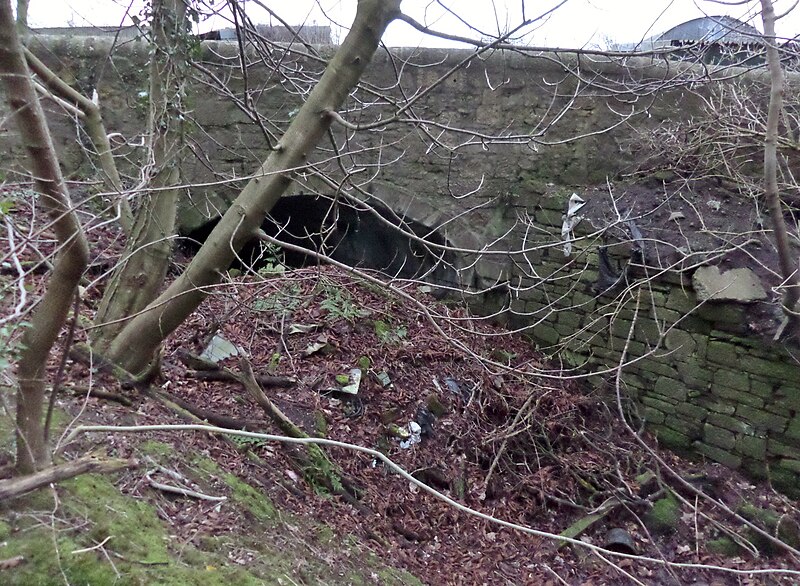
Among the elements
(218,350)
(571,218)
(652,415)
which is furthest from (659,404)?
(218,350)

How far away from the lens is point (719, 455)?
4.94m

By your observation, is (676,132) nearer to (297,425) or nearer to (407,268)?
(407,268)

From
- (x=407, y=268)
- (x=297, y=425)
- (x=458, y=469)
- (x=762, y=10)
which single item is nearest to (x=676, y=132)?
(x=762, y=10)

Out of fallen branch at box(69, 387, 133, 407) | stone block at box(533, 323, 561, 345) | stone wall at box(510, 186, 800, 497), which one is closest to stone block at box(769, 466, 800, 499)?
stone wall at box(510, 186, 800, 497)

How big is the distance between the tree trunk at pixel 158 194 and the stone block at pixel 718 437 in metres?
4.57

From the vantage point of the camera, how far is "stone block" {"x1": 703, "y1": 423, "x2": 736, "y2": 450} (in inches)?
192

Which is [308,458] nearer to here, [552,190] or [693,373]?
[693,373]

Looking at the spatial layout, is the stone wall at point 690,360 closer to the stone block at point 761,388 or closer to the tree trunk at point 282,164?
the stone block at point 761,388

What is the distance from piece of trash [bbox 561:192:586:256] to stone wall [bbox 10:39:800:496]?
92mm

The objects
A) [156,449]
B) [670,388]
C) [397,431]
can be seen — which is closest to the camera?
[156,449]

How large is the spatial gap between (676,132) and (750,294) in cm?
191

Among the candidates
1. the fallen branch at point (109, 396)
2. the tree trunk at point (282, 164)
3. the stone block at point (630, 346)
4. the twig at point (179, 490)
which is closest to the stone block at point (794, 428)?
the stone block at point (630, 346)

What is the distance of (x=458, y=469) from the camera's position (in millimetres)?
4488

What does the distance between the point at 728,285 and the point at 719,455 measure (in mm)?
1475
